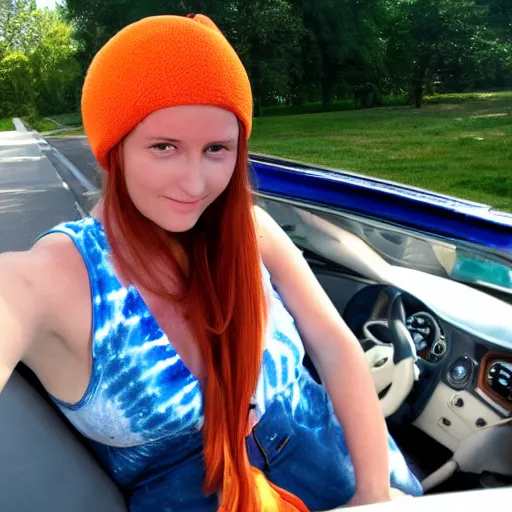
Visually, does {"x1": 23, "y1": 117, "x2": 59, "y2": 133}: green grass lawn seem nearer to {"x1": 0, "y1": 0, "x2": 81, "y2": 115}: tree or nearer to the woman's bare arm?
{"x1": 0, "y1": 0, "x2": 81, "y2": 115}: tree

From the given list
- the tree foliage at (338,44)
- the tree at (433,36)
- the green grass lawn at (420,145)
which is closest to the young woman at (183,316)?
the green grass lawn at (420,145)

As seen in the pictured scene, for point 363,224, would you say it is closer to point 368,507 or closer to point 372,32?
point 368,507

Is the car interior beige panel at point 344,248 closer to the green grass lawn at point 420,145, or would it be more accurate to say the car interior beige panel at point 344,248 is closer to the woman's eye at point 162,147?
the woman's eye at point 162,147

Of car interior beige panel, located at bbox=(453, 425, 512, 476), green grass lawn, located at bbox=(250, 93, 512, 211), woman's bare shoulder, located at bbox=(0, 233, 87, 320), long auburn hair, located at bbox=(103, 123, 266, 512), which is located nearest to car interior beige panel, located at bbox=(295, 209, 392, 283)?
car interior beige panel, located at bbox=(453, 425, 512, 476)

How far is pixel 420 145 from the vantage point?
38.7 feet

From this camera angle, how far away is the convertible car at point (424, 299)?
1687 millimetres

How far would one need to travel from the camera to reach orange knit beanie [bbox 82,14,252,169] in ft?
3.27

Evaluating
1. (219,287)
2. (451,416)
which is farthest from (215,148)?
(451,416)

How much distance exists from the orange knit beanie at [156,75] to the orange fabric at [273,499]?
1.88 feet

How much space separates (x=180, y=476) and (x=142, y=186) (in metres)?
0.48

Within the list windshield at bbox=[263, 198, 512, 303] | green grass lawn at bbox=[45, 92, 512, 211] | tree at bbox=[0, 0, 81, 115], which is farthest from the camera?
tree at bbox=[0, 0, 81, 115]

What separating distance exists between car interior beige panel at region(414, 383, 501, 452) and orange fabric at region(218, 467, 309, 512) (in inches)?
30.8

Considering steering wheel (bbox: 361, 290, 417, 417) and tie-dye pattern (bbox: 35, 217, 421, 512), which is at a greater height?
tie-dye pattern (bbox: 35, 217, 421, 512)

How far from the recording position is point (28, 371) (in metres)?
1.11
